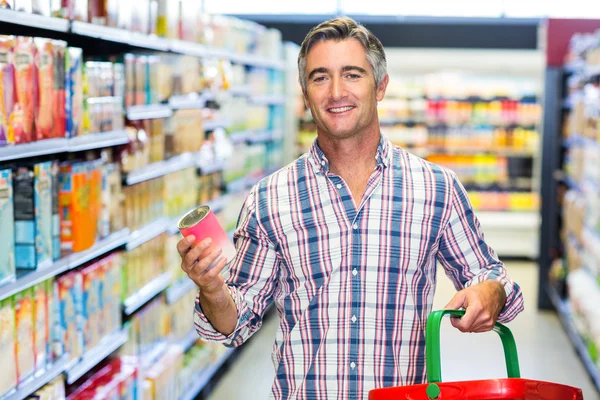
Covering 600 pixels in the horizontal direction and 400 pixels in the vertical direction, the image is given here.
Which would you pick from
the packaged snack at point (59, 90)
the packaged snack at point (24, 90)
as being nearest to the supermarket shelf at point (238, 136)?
the packaged snack at point (59, 90)

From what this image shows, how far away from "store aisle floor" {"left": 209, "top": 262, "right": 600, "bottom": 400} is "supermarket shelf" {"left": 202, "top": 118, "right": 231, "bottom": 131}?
1721 millimetres

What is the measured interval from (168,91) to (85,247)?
167cm

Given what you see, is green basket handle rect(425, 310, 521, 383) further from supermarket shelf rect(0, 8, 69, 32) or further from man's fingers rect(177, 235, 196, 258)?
supermarket shelf rect(0, 8, 69, 32)

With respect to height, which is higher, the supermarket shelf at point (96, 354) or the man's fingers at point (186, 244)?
the man's fingers at point (186, 244)

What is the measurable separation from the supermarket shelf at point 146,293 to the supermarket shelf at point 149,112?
33.3 inches

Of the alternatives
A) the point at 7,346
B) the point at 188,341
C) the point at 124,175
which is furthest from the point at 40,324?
the point at 188,341

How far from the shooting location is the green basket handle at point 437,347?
5.64ft

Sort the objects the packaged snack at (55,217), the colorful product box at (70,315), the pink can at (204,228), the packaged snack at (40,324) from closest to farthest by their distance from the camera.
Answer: the pink can at (204,228)
the packaged snack at (40,324)
the packaged snack at (55,217)
the colorful product box at (70,315)

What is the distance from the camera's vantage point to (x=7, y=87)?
2.65 m

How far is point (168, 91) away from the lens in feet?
16.0

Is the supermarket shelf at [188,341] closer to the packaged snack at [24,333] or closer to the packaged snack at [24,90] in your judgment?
the packaged snack at [24,333]

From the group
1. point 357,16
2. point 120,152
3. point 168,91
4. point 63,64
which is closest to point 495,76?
point 357,16

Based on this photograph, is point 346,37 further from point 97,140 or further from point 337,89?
point 97,140

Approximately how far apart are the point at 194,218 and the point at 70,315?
5.46 feet
